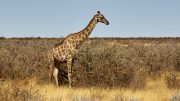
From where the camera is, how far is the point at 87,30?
51.4 ft

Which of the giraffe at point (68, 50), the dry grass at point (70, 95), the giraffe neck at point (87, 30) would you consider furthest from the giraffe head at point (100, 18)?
the dry grass at point (70, 95)

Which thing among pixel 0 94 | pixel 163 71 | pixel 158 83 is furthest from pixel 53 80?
pixel 0 94

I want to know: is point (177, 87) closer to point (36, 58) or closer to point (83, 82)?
point (83, 82)

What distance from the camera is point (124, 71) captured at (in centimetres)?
1581

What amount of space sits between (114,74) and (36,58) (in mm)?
3553

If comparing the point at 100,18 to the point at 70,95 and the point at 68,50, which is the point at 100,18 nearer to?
the point at 68,50

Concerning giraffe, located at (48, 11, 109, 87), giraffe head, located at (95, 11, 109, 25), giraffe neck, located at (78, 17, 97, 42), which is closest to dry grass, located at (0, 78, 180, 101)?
giraffe, located at (48, 11, 109, 87)

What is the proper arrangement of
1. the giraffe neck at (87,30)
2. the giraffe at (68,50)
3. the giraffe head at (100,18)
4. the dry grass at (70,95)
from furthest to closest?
the giraffe head at (100,18)
the giraffe neck at (87,30)
the giraffe at (68,50)
the dry grass at (70,95)

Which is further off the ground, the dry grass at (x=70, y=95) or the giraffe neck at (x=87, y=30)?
the giraffe neck at (x=87, y=30)

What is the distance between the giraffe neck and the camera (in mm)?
15406

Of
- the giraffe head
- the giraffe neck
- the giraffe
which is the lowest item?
the giraffe

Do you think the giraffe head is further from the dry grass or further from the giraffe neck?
the dry grass

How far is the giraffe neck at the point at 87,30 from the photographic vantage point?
50.5 feet

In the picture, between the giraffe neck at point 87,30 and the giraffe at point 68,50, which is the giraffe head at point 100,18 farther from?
the giraffe neck at point 87,30
